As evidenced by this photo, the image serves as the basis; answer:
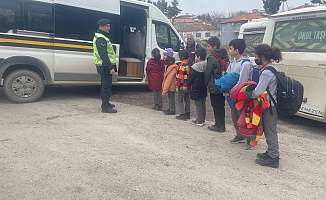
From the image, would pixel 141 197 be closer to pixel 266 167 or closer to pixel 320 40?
pixel 266 167

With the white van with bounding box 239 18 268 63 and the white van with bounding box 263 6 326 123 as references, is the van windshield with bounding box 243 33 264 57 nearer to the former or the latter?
the white van with bounding box 239 18 268 63

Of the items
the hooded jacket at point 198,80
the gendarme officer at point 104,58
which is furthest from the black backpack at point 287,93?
the gendarme officer at point 104,58

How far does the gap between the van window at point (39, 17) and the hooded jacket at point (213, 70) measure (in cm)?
391

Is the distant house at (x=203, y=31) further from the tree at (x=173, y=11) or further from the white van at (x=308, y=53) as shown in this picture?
the white van at (x=308, y=53)

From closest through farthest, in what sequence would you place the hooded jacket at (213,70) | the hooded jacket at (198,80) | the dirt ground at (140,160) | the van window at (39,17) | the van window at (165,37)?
the dirt ground at (140,160) < the hooded jacket at (213,70) < the hooded jacket at (198,80) < the van window at (39,17) < the van window at (165,37)

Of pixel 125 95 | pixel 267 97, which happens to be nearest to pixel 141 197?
pixel 267 97

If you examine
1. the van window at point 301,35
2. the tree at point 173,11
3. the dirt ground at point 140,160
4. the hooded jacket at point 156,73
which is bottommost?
the dirt ground at point 140,160

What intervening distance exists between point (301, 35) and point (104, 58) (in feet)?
13.3

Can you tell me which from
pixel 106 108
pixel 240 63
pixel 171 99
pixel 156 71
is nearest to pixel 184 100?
pixel 171 99

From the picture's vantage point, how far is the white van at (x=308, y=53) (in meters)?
5.77

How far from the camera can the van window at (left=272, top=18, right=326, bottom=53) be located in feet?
19.6

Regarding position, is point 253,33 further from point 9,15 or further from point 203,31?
point 203,31

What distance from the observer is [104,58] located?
6273 millimetres

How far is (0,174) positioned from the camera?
3525mm
